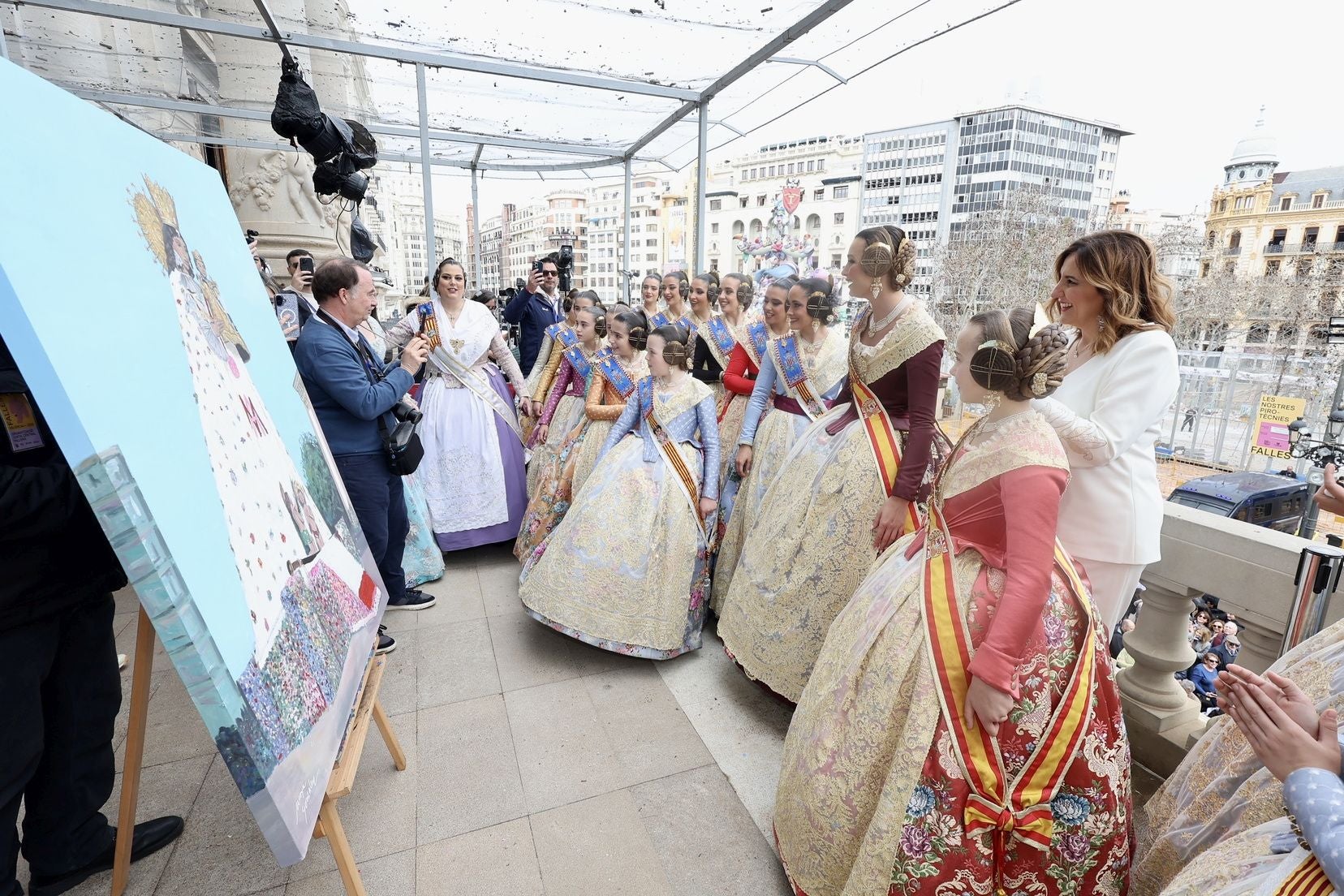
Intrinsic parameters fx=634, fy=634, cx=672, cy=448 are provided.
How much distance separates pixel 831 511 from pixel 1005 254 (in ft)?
88.0

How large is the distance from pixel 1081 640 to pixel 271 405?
2.02 m

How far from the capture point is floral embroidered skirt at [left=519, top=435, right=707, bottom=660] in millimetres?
2686

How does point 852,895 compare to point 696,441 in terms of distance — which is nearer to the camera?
point 852,895

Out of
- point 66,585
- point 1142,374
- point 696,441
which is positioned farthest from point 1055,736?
point 66,585

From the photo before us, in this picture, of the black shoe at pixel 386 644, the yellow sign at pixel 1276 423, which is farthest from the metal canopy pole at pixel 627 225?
the yellow sign at pixel 1276 423

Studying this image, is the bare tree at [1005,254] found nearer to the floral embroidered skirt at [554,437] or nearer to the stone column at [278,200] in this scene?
the stone column at [278,200]

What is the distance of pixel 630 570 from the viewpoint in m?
2.68

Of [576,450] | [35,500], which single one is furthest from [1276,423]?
[35,500]

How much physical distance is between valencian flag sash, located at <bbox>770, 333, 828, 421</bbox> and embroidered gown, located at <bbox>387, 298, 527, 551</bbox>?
190cm

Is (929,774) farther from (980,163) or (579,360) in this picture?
(980,163)

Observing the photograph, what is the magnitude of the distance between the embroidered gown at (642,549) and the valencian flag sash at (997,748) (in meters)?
1.41

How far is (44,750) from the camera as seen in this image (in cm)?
160

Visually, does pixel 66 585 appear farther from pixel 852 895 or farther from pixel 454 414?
pixel 454 414

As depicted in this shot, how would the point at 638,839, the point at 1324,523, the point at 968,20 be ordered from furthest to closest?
the point at 1324,523
the point at 968,20
the point at 638,839
